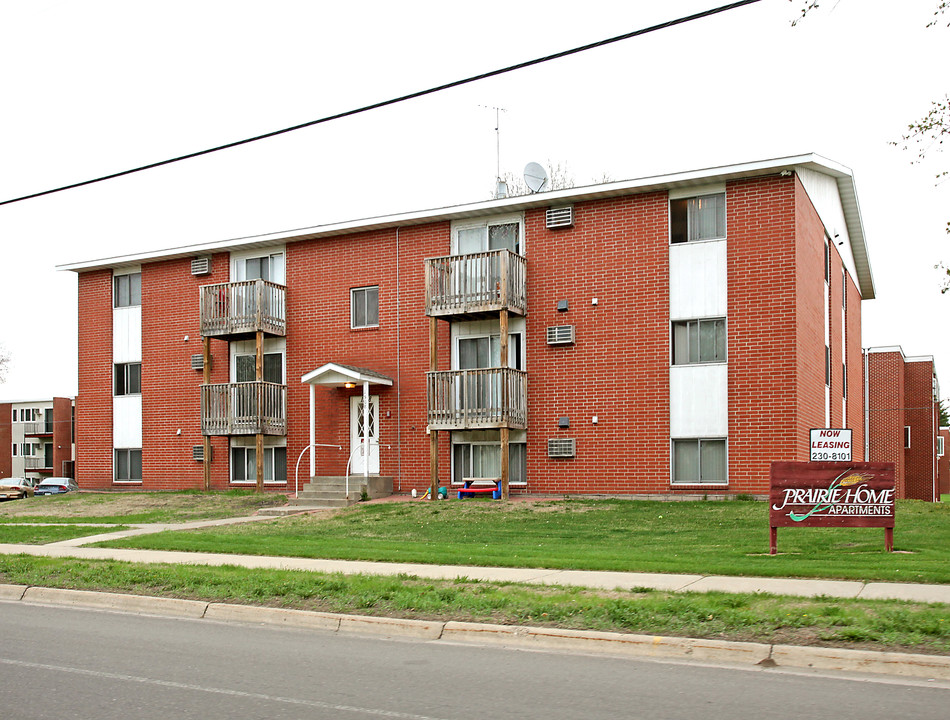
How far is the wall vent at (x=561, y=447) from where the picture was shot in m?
26.1

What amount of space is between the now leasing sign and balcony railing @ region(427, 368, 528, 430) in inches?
348

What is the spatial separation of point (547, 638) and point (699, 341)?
55.1 ft

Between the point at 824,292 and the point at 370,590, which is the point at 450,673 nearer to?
the point at 370,590

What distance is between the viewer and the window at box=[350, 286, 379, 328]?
29109mm

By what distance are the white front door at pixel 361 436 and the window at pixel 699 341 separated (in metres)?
8.70

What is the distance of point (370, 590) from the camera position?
36.4 ft

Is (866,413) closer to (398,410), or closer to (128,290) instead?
(398,410)

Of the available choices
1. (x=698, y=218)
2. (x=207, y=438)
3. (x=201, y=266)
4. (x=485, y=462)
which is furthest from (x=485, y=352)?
(x=201, y=266)

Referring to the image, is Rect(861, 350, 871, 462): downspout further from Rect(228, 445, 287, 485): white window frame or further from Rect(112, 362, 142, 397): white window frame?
Rect(112, 362, 142, 397): white window frame

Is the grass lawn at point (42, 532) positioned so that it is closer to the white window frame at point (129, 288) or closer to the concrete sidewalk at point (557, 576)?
the concrete sidewalk at point (557, 576)

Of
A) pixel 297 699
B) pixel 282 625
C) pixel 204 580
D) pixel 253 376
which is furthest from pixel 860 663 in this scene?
pixel 253 376

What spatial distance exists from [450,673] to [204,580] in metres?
5.33

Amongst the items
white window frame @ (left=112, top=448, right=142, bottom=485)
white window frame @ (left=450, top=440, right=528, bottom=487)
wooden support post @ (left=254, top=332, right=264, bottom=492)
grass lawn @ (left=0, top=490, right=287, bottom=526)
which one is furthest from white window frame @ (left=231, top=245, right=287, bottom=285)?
white window frame @ (left=450, top=440, right=528, bottom=487)

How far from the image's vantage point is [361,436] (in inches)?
1144
